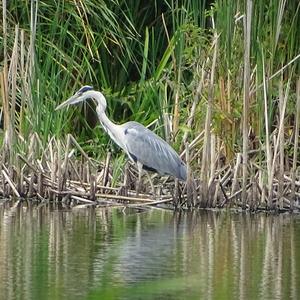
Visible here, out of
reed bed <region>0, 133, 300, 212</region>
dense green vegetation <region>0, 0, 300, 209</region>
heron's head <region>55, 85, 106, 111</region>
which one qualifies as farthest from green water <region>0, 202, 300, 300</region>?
heron's head <region>55, 85, 106, 111</region>

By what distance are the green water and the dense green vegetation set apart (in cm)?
83

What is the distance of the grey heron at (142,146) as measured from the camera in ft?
38.6

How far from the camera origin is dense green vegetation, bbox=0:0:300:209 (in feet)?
37.9

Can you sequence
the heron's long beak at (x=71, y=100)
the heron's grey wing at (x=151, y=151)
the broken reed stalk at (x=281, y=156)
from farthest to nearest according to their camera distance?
the heron's long beak at (x=71, y=100) < the heron's grey wing at (x=151, y=151) < the broken reed stalk at (x=281, y=156)

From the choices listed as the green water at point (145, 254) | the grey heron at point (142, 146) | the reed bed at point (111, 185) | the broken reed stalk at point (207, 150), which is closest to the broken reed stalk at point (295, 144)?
the reed bed at point (111, 185)

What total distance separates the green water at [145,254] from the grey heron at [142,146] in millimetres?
561

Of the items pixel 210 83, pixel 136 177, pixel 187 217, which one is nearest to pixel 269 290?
pixel 187 217

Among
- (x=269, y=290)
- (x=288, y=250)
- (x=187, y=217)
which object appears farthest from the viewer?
(x=187, y=217)

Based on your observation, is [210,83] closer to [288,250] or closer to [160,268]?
[288,250]

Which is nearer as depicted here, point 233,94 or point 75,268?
point 75,268

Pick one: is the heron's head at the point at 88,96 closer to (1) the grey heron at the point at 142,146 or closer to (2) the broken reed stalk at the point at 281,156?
(1) the grey heron at the point at 142,146

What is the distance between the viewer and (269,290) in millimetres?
7578

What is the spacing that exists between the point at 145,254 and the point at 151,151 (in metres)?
3.12

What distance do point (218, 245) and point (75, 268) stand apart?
146cm
